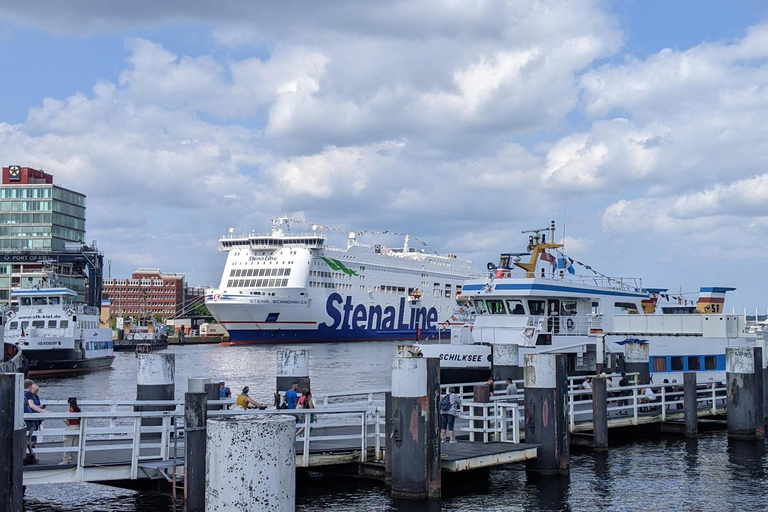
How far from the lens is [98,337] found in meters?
71.2

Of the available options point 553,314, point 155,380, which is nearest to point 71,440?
point 155,380

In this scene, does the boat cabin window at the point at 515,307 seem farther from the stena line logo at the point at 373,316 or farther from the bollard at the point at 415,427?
the stena line logo at the point at 373,316

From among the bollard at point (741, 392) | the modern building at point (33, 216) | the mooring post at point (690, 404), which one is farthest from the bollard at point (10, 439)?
the modern building at point (33, 216)

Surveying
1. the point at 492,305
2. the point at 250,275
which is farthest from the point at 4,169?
the point at 492,305

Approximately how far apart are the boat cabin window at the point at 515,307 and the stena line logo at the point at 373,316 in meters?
77.0

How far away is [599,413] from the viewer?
77.7 ft

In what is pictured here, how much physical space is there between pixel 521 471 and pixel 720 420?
11.4m

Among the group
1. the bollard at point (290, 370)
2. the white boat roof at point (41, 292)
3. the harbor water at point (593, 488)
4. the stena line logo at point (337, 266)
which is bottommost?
the harbor water at point (593, 488)

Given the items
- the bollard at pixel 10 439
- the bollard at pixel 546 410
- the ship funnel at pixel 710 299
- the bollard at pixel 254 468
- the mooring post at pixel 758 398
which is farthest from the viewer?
the ship funnel at pixel 710 299

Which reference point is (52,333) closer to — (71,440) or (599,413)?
(71,440)

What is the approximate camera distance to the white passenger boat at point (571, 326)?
3256 centimetres

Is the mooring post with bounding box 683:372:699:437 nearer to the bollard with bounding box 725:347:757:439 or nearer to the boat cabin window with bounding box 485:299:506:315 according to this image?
the bollard with bounding box 725:347:757:439

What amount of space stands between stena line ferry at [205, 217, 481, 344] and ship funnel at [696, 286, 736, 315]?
188 feet

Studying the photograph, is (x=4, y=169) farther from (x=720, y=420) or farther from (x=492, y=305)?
(x=720, y=420)
